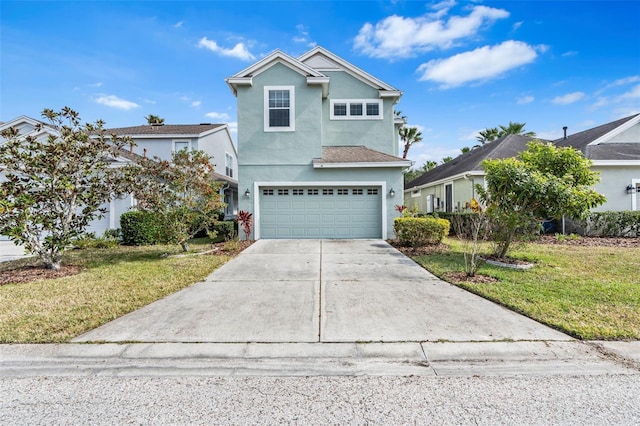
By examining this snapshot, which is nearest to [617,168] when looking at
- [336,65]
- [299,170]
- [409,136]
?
[336,65]

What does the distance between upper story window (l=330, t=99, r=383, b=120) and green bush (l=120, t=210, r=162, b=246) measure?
9691 mm

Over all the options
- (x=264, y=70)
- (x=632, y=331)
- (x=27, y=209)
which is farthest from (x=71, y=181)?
(x=632, y=331)

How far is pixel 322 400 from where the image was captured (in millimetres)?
2658

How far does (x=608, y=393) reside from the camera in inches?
107

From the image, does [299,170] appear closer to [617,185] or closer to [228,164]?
[228,164]

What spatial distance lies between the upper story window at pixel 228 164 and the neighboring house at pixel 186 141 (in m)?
0.08

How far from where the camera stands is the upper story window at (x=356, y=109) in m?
15.3

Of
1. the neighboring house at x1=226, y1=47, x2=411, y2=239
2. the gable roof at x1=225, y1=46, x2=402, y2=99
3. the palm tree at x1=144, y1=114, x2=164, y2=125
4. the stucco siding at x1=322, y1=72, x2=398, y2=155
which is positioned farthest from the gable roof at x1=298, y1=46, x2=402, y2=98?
the palm tree at x1=144, y1=114, x2=164, y2=125

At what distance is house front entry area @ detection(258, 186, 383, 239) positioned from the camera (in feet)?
42.3

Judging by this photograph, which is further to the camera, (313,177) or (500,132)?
(500,132)

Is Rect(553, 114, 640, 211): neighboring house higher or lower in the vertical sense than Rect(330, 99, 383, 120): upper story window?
lower

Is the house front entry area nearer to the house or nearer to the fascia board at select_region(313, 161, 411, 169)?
the fascia board at select_region(313, 161, 411, 169)

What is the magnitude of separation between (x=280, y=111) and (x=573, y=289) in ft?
36.6

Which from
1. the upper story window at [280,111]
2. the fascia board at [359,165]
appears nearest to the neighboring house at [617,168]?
the fascia board at [359,165]
